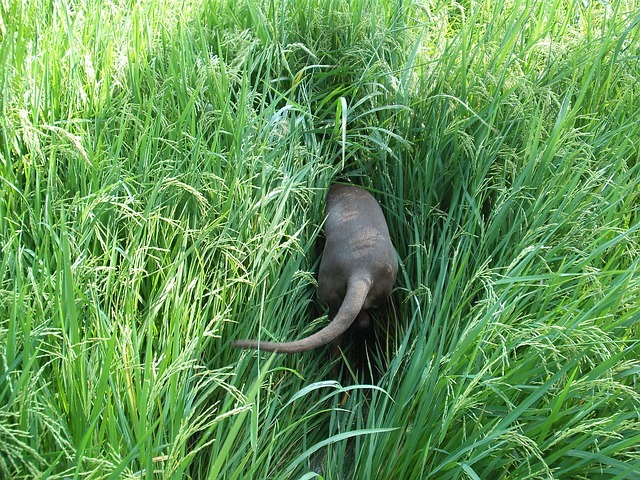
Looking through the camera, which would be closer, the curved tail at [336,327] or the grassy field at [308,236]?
the grassy field at [308,236]

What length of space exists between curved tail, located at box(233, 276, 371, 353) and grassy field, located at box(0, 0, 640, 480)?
0.07 metres

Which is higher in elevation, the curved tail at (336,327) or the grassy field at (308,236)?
the grassy field at (308,236)

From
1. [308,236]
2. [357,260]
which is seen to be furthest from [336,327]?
[308,236]

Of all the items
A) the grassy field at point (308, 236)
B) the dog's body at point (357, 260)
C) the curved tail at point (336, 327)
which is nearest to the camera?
the grassy field at point (308, 236)

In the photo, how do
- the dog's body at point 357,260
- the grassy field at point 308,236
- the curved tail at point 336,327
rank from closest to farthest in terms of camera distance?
the grassy field at point 308,236
the curved tail at point 336,327
the dog's body at point 357,260

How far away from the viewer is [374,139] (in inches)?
94.4

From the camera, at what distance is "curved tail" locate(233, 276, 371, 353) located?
5.69 ft

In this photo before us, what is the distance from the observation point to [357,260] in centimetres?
224

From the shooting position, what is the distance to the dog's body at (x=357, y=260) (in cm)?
222

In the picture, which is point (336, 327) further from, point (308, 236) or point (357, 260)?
point (308, 236)

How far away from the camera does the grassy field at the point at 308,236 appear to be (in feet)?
4.75

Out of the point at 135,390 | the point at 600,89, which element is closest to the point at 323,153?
the point at 600,89

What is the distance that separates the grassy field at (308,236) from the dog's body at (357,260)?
67 millimetres

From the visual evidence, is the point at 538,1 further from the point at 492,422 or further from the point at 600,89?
the point at 492,422
